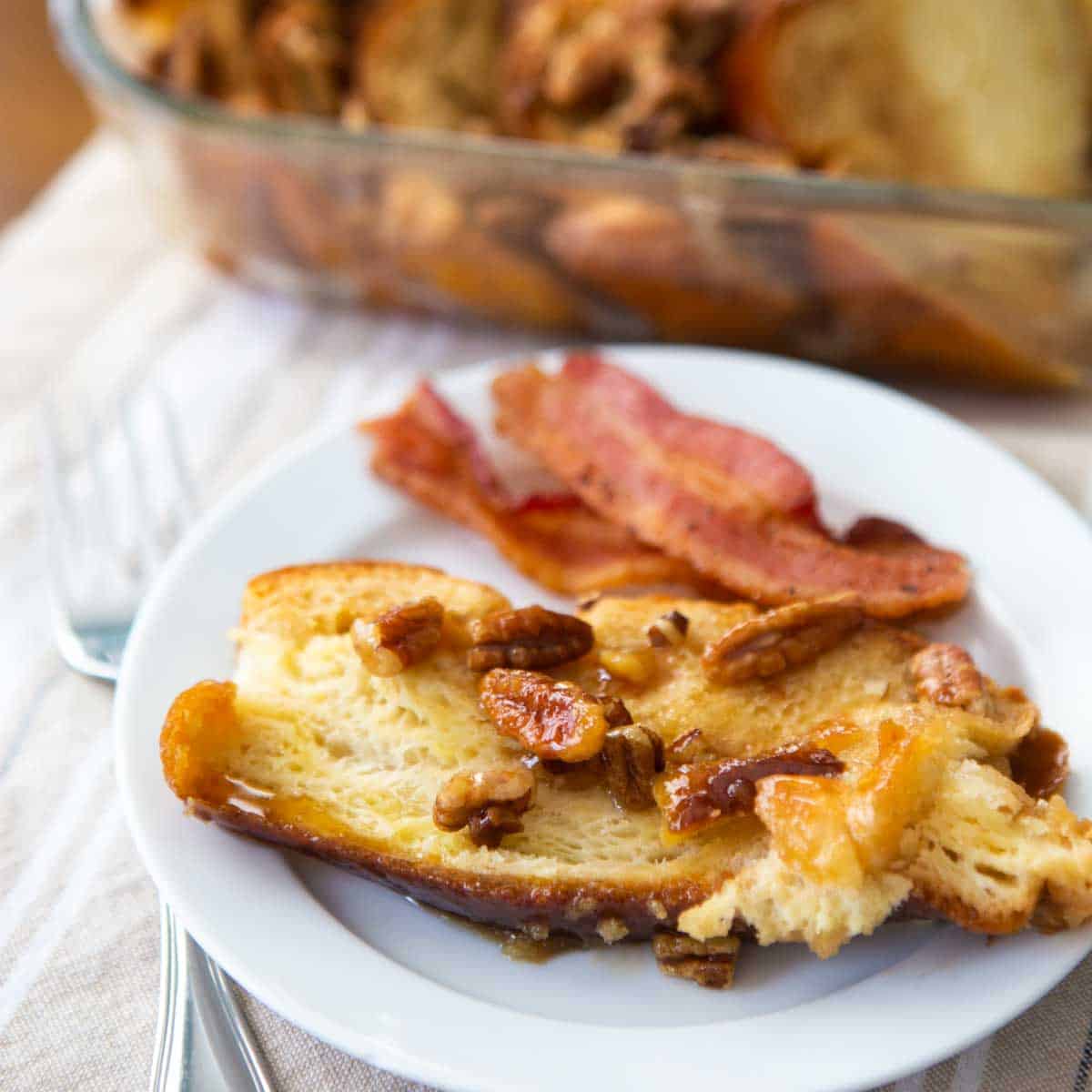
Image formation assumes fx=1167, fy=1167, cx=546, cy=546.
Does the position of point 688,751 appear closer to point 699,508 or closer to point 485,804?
point 485,804

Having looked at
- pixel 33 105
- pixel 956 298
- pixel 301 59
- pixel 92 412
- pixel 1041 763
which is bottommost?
pixel 1041 763

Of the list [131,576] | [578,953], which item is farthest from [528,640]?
[131,576]

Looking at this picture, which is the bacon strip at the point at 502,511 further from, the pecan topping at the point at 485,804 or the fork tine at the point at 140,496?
the pecan topping at the point at 485,804

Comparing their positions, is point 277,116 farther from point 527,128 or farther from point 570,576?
point 570,576

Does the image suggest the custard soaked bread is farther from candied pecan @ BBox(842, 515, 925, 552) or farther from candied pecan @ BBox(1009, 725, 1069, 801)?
candied pecan @ BBox(842, 515, 925, 552)

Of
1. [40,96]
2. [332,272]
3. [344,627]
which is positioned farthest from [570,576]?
[40,96]

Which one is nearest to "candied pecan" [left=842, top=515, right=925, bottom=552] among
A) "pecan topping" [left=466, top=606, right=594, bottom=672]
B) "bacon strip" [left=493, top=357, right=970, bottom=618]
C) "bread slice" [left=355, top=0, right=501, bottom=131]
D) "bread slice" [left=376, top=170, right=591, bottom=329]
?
"bacon strip" [left=493, top=357, right=970, bottom=618]
